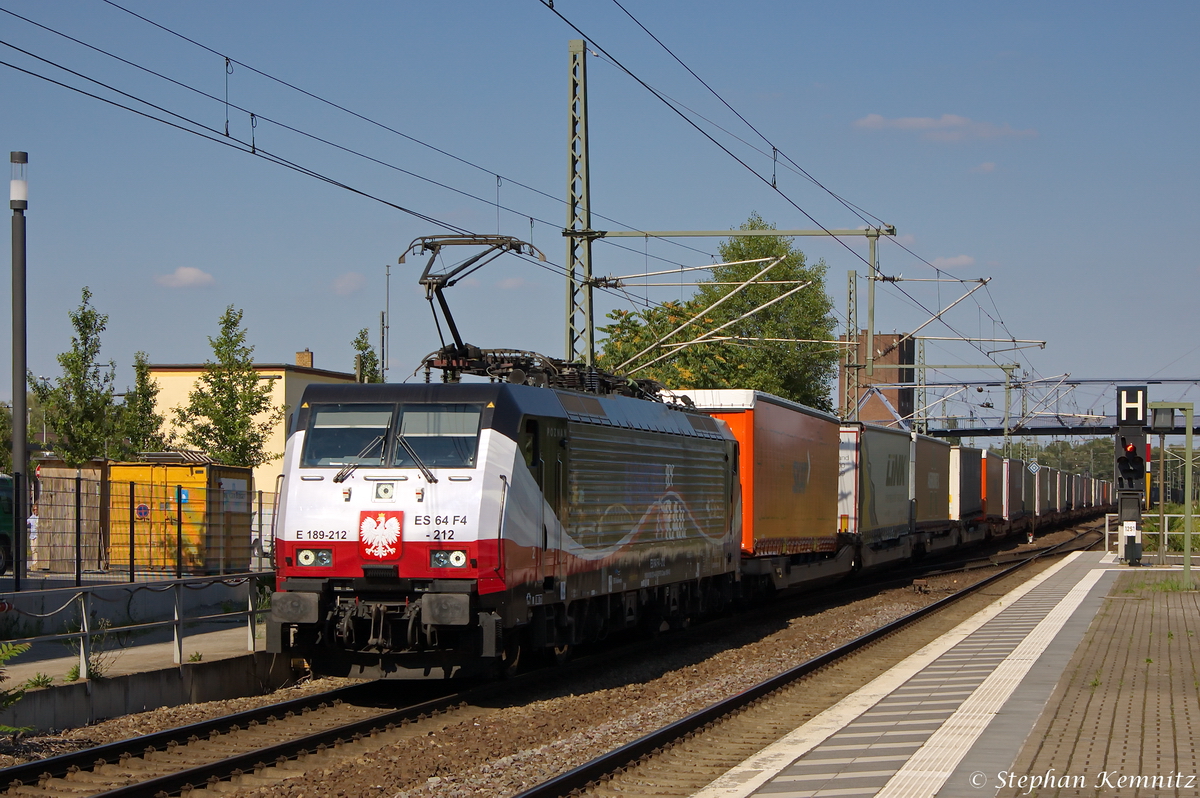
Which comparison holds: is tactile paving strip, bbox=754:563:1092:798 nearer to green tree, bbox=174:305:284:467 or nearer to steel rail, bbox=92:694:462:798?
steel rail, bbox=92:694:462:798

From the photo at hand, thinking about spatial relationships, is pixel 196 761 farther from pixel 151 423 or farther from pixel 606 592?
pixel 151 423

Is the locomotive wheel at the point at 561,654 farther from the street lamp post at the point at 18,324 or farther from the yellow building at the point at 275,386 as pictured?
the yellow building at the point at 275,386

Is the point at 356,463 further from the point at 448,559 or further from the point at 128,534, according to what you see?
the point at 128,534

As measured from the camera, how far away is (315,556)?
40.3 ft

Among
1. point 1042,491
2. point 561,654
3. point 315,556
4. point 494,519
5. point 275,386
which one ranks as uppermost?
point 275,386

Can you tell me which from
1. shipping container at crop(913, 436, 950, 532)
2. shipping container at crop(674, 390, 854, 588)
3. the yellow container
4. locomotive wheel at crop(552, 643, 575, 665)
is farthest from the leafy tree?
locomotive wheel at crop(552, 643, 575, 665)

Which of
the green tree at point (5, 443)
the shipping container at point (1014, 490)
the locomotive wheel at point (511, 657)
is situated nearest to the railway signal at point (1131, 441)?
the shipping container at point (1014, 490)

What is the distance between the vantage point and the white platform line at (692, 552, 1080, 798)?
8734 millimetres

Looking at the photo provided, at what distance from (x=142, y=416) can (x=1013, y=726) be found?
2906 cm

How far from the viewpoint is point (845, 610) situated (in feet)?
75.3

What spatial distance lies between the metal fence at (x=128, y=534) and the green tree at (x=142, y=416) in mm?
13683

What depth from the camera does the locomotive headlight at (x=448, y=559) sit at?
11.9 meters

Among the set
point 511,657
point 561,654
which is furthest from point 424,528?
point 561,654

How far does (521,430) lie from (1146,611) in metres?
13.0
